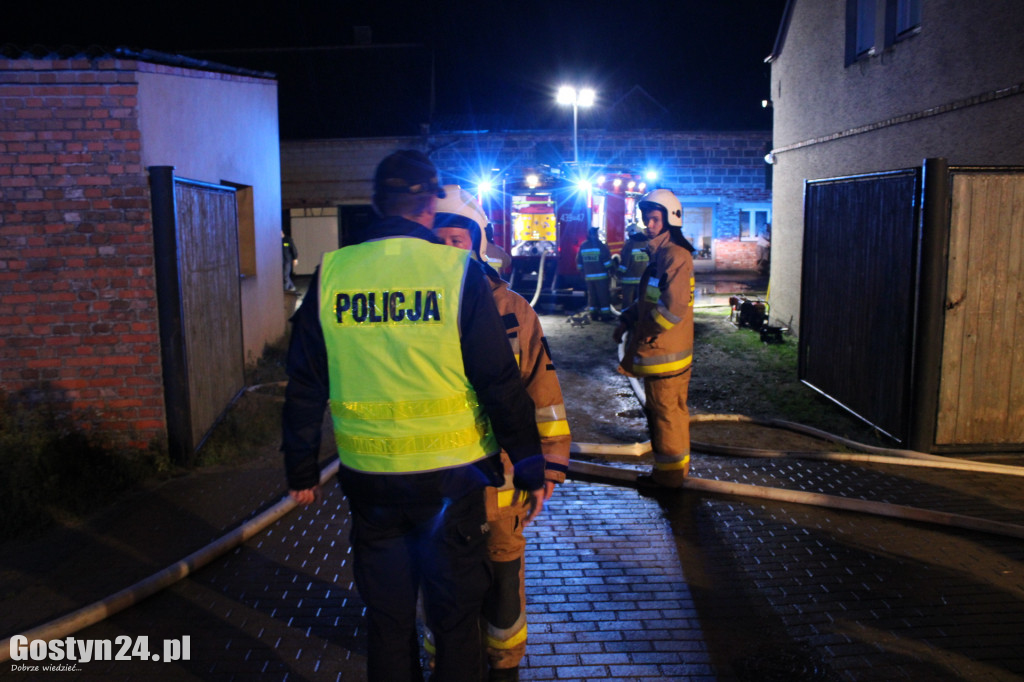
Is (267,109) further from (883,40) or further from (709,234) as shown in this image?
(709,234)

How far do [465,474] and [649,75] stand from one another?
94.8 ft

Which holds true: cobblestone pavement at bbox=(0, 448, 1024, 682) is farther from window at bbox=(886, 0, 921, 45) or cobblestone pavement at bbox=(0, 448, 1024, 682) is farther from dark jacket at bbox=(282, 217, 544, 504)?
A: window at bbox=(886, 0, 921, 45)

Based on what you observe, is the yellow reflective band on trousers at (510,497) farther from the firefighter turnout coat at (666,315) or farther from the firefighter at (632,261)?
the firefighter at (632,261)

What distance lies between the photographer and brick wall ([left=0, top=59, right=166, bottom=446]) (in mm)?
5578

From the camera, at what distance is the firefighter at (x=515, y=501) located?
2.89 meters

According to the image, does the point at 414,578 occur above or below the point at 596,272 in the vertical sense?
below

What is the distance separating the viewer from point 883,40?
31.0 ft

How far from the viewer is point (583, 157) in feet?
84.4

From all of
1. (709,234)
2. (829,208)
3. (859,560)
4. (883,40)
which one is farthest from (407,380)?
(709,234)

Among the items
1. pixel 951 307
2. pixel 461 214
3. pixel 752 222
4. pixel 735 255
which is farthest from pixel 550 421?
pixel 752 222

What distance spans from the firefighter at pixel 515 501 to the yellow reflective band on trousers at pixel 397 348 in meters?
0.45

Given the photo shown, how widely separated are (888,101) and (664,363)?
20.0 feet

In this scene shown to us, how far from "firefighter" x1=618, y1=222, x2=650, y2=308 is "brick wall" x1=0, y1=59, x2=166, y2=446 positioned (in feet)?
25.5

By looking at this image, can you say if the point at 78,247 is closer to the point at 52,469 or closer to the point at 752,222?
the point at 52,469
